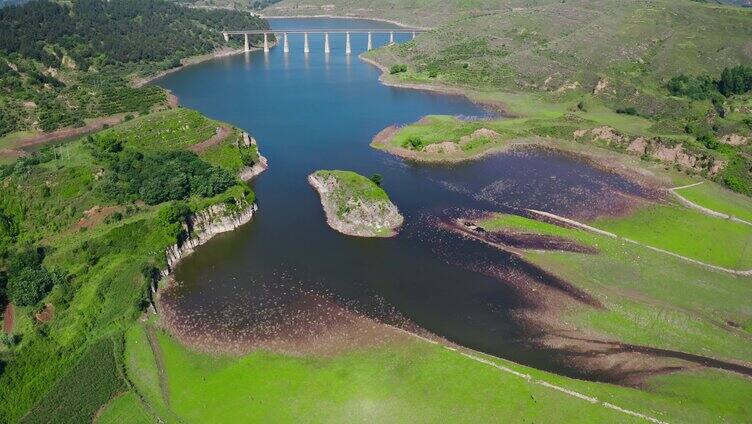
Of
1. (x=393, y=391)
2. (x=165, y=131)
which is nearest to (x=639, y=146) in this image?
(x=393, y=391)

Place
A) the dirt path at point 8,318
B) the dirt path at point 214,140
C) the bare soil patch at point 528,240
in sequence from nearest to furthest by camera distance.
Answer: the dirt path at point 8,318
the bare soil patch at point 528,240
the dirt path at point 214,140

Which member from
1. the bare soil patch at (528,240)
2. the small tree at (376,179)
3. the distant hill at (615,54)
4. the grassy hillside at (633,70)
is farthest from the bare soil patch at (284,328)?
the distant hill at (615,54)

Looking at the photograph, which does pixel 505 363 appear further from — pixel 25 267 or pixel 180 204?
pixel 25 267

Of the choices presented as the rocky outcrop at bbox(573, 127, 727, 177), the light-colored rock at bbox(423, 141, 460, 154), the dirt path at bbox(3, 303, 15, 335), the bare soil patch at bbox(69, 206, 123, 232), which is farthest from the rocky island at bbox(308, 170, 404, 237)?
the rocky outcrop at bbox(573, 127, 727, 177)

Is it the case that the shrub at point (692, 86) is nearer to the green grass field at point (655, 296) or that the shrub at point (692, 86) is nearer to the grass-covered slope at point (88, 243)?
the green grass field at point (655, 296)

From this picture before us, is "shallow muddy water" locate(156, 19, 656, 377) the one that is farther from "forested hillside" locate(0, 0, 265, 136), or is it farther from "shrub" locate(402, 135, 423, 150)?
"forested hillside" locate(0, 0, 265, 136)

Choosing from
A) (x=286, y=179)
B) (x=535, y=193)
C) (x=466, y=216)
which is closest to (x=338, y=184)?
(x=286, y=179)

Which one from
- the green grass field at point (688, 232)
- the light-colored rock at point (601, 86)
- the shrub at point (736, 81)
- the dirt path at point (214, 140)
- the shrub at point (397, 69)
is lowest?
the green grass field at point (688, 232)

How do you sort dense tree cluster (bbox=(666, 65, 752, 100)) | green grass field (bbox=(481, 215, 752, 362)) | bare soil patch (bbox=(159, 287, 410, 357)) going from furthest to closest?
dense tree cluster (bbox=(666, 65, 752, 100)), green grass field (bbox=(481, 215, 752, 362)), bare soil patch (bbox=(159, 287, 410, 357))
